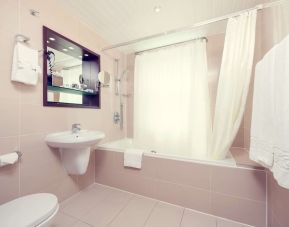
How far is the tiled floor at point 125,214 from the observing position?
1.25 meters

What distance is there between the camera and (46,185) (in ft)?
4.55

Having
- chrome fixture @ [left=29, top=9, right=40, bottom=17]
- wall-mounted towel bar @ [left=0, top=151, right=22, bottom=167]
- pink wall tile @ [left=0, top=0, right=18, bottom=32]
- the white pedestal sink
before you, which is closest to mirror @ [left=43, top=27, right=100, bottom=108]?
chrome fixture @ [left=29, top=9, right=40, bottom=17]

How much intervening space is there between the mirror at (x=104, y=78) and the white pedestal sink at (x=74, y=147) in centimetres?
86

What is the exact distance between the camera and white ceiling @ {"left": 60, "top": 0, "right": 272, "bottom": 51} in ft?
4.97

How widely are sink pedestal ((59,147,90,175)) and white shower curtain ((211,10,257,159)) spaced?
138 cm

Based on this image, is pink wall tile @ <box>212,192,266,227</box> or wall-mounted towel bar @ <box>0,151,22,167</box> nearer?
wall-mounted towel bar @ <box>0,151,22,167</box>

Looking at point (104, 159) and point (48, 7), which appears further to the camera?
point (104, 159)

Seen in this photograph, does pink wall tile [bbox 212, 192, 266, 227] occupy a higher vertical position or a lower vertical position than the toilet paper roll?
lower

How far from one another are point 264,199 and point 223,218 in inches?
15.4

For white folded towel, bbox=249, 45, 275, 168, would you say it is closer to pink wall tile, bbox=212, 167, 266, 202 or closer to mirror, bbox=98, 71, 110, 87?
pink wall tile, bbox=212, 167, 266, 202

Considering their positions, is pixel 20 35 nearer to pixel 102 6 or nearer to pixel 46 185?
pixel 102 6

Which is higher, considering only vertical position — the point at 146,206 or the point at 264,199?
the point at 264,199

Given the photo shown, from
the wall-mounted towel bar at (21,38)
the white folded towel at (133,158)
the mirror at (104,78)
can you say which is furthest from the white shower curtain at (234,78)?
the wall-mounted towel bar at (21,38)

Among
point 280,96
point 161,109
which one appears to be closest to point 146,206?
point 161,109
